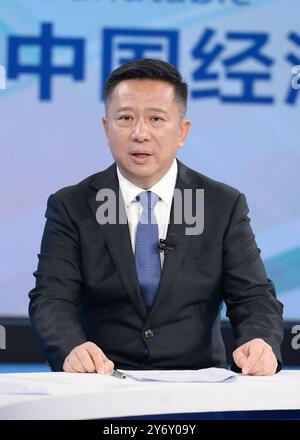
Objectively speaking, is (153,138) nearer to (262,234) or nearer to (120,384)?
(120,384)

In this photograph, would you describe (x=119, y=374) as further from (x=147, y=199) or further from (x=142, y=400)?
(x=147, y=199)

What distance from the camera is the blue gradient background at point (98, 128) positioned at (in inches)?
152

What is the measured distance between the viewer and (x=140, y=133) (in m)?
2.35

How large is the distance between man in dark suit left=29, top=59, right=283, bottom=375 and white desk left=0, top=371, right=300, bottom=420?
0.53 m

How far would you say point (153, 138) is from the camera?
7.80ft

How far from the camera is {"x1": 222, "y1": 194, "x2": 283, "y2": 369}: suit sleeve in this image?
2240mm

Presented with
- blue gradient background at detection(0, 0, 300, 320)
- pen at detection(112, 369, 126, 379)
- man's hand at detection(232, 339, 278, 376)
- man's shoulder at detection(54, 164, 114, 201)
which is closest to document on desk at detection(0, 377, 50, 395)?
pen at detection(112, 369, 126, 379)

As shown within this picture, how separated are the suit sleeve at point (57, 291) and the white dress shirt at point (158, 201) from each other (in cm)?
17

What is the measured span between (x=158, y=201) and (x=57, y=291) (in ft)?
1.30

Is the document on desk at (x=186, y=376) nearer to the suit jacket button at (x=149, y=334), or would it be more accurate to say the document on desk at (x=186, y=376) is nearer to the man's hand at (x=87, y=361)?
the man's hand at (x=87, y=361)

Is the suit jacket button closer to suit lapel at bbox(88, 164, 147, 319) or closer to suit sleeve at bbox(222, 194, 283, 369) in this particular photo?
suit lapel at bbox(88, 164, 147, 319)

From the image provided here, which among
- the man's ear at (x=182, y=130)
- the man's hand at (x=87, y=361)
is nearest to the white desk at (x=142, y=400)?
the man's hand at (x=87, y=361)

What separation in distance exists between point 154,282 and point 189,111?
5.65 ft
